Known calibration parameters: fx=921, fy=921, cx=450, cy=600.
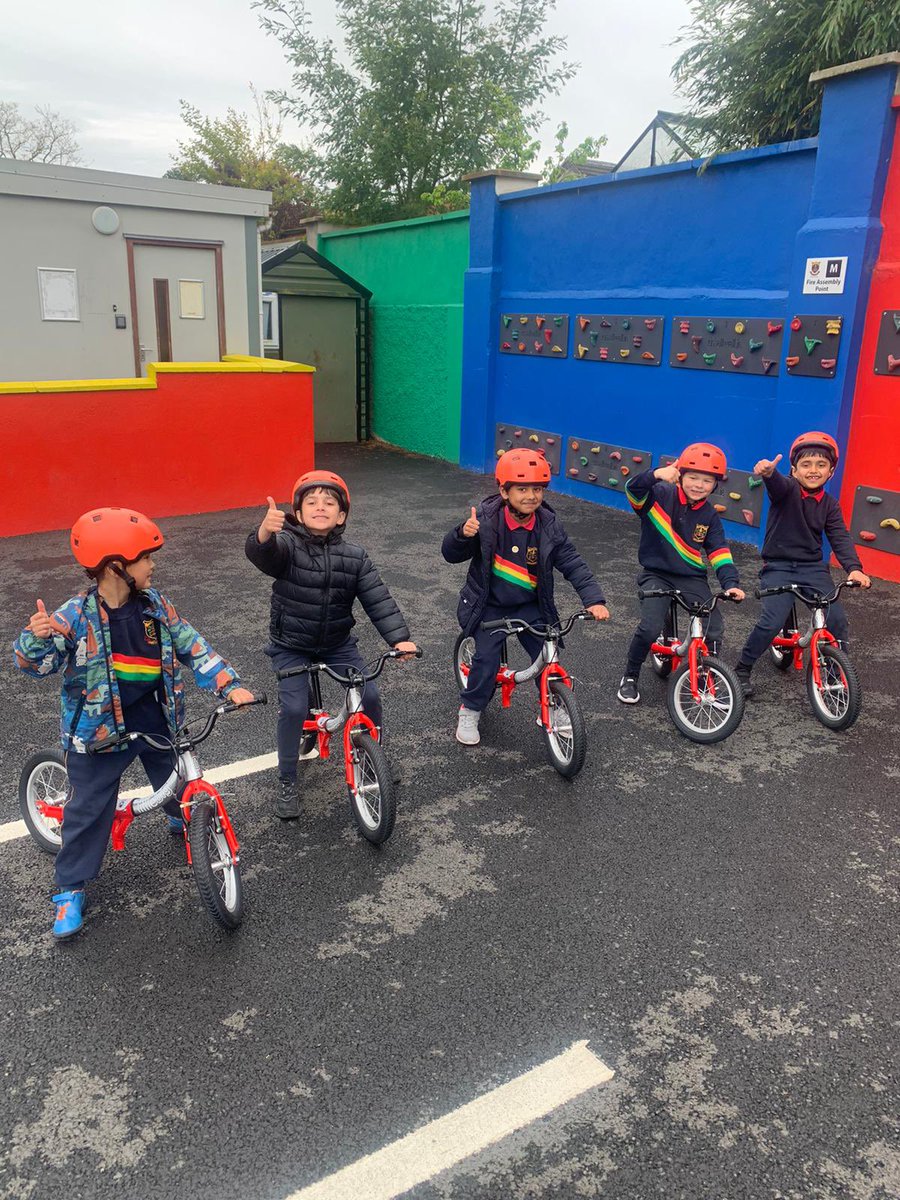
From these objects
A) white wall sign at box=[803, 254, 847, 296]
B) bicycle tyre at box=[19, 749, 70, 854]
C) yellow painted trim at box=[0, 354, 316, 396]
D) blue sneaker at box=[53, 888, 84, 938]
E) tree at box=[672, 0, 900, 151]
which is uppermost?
tree at box=[672, 0, 900, 151]

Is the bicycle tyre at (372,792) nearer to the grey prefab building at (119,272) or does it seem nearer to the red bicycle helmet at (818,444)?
the red bicycle helmet at (818,444)

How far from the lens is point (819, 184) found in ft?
29.0

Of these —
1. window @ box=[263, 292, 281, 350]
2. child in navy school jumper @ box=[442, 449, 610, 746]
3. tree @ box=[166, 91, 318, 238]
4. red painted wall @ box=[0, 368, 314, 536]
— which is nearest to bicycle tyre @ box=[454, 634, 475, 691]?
child in navy school jumper @ box=[442, 449, 610, 746]

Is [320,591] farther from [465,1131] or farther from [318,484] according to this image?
[465,1131]

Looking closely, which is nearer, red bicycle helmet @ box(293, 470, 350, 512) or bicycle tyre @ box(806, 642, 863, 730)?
red bicycle helmet @ box(293, 470, 350, 512)

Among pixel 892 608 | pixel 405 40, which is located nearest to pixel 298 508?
pixel 892 608

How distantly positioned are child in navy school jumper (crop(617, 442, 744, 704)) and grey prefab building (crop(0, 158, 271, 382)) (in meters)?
9.61

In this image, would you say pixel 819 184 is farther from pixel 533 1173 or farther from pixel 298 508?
pixel 533 1173

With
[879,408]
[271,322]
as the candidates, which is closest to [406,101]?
[271,322]

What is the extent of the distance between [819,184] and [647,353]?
280cm

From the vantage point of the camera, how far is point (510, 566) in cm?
531

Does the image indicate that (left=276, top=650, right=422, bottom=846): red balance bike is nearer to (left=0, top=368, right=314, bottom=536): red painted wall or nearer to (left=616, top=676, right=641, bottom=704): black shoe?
(left=616, top=676, right=641, bottom=704): black shoe

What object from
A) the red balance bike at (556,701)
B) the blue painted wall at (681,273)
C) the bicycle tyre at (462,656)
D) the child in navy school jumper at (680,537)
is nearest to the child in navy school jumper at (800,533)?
the child in navy school jumper at (680,537)

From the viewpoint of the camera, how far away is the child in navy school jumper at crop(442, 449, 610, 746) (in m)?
5.21
